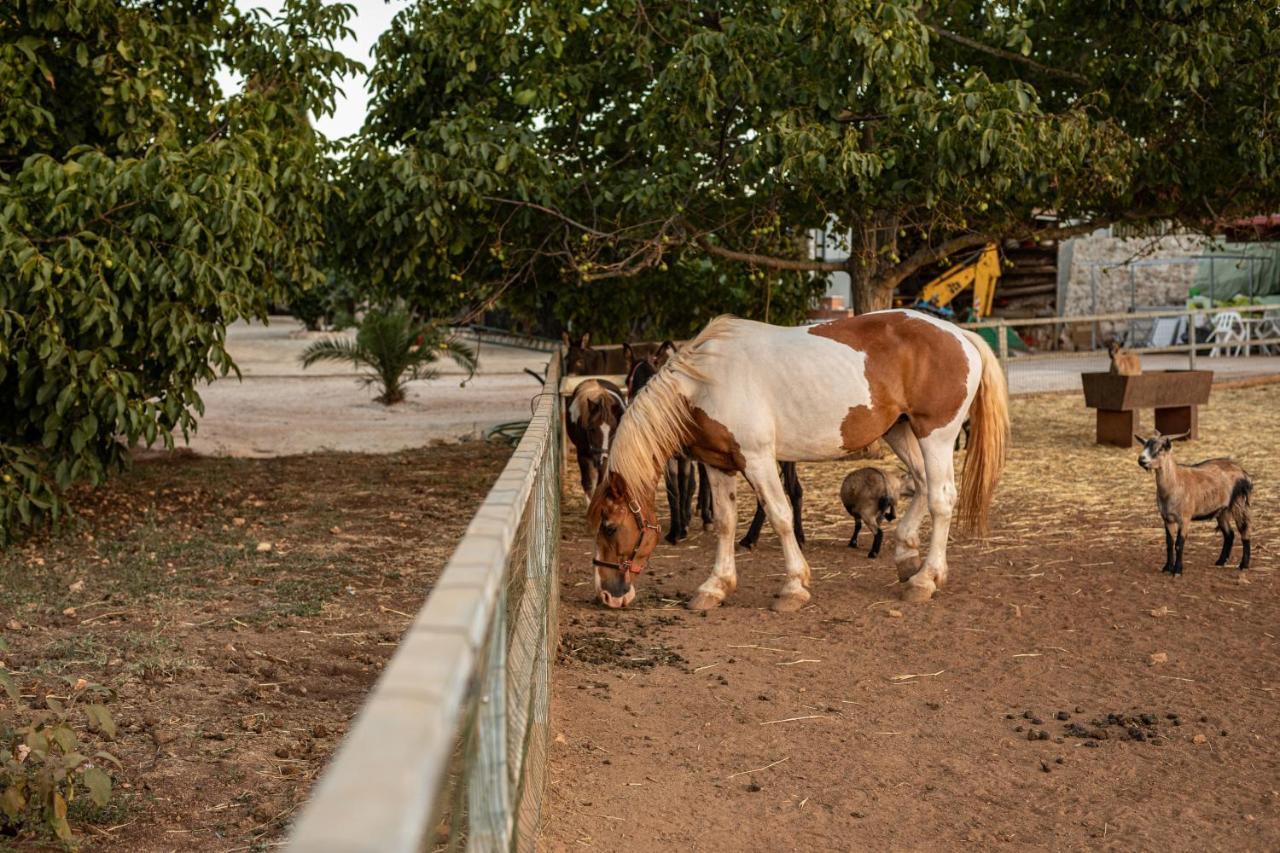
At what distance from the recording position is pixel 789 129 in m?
8.02

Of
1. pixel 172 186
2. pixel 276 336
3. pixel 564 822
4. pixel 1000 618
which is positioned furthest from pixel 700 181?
pixel 276 336

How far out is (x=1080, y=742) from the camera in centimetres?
430

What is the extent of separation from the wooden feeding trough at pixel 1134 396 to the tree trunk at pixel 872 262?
2.31 metres

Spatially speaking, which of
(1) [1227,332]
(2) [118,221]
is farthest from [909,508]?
(1) [1227,332]

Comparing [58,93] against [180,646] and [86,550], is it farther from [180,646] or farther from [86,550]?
[180,646]

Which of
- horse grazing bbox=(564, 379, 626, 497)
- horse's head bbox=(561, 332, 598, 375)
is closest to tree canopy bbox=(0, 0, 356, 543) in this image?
horse grazing bbox=(564, 379, 626, 497)

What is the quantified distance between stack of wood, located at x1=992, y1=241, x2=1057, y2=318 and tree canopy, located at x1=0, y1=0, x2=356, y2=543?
69.6ft

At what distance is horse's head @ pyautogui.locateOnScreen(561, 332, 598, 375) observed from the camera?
451 inches

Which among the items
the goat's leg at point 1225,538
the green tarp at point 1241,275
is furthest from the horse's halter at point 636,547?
the green tarp at point 1241,275

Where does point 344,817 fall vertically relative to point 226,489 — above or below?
above

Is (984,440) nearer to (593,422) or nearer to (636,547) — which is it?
(636,547)

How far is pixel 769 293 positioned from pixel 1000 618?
18.5 feet

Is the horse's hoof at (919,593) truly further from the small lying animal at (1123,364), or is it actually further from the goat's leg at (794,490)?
the small lying animal at (1123,364)

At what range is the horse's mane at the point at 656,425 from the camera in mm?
5926
